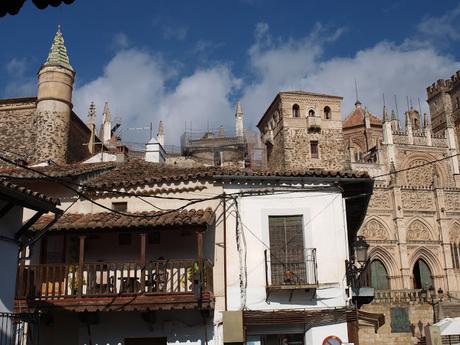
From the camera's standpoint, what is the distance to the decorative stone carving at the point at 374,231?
5172 cm

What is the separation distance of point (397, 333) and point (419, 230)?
2352cm

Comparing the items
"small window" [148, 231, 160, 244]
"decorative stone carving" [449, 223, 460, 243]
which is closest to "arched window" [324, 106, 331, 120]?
"decorative stone carving" [449, 223, 460, 243]

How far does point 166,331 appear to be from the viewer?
611 inches

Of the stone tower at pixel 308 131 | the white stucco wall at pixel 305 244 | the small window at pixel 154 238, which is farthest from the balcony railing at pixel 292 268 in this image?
the stone tower at pixel 308 131

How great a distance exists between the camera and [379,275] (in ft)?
167

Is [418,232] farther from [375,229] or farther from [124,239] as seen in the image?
[124,239]

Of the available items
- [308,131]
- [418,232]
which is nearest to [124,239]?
[418,232]

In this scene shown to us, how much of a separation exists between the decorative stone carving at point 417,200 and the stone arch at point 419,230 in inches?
52.0

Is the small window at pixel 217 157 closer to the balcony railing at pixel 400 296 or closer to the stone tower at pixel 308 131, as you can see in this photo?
the stone tower at pixel 308 131

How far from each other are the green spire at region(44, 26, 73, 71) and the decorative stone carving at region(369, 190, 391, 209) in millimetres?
33017

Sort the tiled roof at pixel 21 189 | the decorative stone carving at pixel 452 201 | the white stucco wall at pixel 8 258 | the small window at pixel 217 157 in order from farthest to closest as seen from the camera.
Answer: the small window at pixel 217 157
the decorative stone carving at pixel 452 201
the white stucco wall at pixel 8 258
the tiled roof at pixel 21 189

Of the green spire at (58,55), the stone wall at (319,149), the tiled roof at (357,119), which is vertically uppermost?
the tiled roof at (357,119)

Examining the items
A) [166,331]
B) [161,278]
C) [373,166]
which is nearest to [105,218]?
[161,278]

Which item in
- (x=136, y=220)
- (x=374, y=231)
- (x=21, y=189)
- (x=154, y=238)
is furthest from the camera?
(x=374, y=231)
